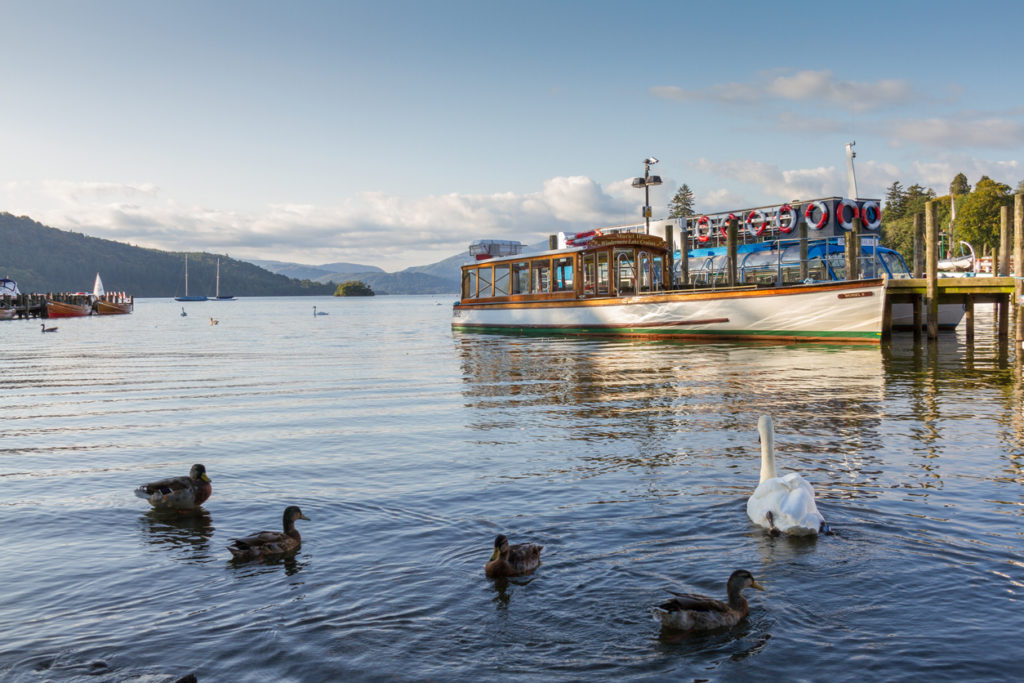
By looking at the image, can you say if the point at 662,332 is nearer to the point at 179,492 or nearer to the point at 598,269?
the point at 598,269

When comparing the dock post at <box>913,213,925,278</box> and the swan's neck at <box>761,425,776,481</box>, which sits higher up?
the dock post at <box>913,213,925,278</box>

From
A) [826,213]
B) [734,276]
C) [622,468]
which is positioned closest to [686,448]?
[622,468]

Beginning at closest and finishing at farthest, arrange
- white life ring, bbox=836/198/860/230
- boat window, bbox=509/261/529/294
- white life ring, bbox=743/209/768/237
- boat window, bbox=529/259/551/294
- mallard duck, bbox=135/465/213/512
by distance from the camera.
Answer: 1. mallard duck, bbox=135/465/213/512
2. boat window, bbox=529/259/551/294
3. boat window, bbox=509/261/529/294
4. white life ring, bbox=836/198/860/230
5. white life ring, bbox=743/209/768/237

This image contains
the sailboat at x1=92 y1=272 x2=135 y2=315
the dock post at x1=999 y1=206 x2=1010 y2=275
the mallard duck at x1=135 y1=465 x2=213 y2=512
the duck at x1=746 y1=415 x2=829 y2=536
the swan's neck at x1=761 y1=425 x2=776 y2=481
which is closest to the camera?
the duck at x1=746 y1=415 x2=829 y2=536

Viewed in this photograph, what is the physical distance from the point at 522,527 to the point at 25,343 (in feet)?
150

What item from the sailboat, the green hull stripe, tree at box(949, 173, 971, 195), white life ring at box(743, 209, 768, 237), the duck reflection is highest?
tree at box(949, 173, 971, 195)

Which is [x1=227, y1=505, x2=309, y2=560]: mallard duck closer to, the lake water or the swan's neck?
the lake water

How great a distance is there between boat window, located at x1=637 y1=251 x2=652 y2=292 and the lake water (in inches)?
817

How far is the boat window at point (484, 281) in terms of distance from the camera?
1821 inches

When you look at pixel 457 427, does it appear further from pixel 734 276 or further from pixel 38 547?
pixel 734 276

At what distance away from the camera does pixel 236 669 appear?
5164 mm

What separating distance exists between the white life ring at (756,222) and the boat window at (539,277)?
1434 centimetres

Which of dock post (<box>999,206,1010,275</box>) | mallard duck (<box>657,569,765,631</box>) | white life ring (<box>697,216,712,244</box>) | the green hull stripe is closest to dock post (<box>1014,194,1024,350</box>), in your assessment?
the green hull stripe

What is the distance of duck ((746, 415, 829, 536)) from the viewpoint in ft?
24.3
